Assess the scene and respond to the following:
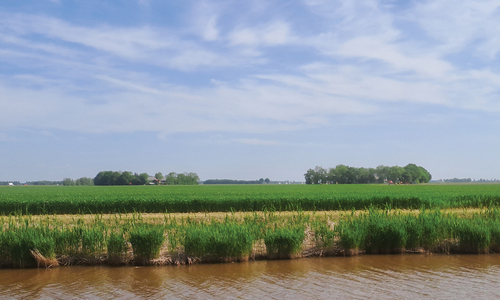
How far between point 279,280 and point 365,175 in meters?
151

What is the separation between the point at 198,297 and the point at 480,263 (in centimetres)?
938

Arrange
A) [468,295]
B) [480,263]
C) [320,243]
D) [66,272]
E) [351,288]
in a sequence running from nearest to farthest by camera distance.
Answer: [468,295], [351,288], [66,272], [480,263], [320,243]

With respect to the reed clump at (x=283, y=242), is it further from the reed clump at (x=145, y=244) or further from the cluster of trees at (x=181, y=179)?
the cluster of trees at (x=181, y=179)

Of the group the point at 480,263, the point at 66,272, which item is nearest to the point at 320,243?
the point at 480,263

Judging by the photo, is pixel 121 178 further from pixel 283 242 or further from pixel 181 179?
pixel 283 242

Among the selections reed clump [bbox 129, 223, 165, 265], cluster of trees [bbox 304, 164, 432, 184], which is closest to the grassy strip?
reed clump [bbox 129, 223, 165, 265]

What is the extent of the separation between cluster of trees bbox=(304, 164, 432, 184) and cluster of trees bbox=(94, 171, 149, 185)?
71178 millimetres

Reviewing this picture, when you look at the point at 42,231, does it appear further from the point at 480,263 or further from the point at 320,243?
the point at 480,263

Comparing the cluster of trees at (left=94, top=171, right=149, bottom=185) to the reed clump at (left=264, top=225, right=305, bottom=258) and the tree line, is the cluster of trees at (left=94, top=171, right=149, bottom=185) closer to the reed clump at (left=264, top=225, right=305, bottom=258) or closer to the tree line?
the tree line

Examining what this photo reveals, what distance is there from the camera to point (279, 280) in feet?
33.4

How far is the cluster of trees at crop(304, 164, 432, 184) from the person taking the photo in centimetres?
15300

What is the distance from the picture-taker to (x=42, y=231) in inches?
496

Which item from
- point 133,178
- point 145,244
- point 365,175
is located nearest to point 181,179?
point 133,178

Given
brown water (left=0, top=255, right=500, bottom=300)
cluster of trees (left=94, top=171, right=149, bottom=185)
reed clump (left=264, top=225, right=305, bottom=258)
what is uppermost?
cluster of trees (left=94, top=171, right=149, bottom=185)
